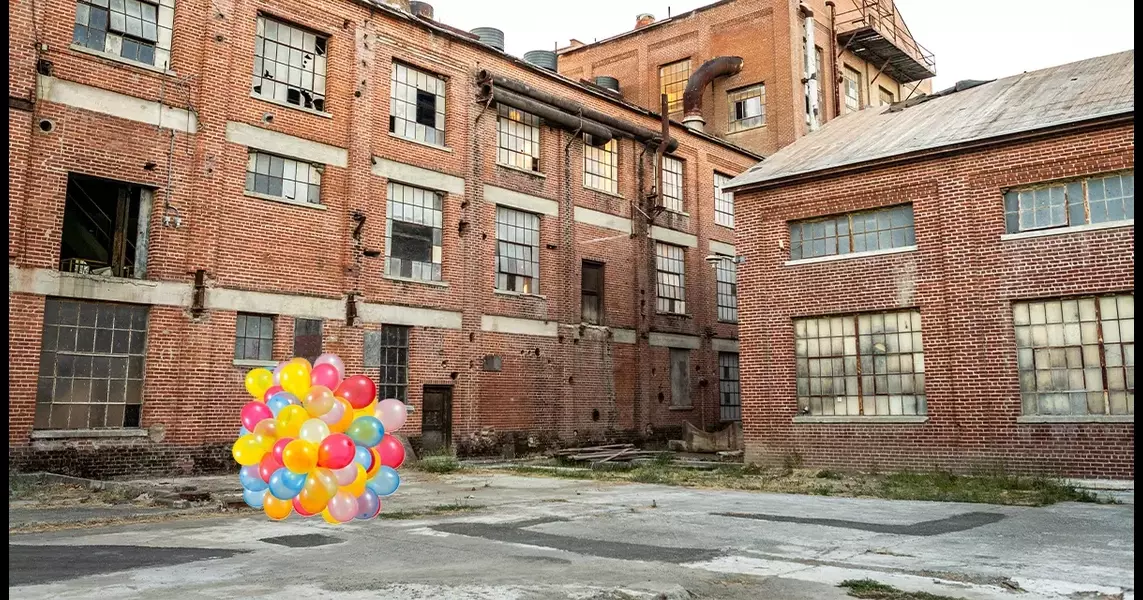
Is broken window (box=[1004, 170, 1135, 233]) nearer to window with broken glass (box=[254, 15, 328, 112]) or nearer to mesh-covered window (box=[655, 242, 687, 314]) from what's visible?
mesh-covered window (box=[655, 242, 687, 314])

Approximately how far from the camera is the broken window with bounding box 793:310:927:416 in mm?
15727

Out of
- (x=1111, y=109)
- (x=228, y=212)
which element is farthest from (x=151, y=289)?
(x=1111, y=109)

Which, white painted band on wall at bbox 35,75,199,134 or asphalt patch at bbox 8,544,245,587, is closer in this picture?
asphalt patch at bbox 8,544,245,587

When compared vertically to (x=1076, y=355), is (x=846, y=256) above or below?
above

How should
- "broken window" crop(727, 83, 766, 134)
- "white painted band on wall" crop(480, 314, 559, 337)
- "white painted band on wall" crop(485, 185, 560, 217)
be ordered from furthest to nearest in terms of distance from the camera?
"broken window" crop(727, 83, 766, 134), "white painted band on wall" crop(485, 185, 560, 217), "white painted band on wall" crop(480, 314, 559, 337)

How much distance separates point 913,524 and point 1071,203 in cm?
792

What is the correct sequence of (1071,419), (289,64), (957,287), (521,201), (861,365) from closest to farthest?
1. (1071,419)
2. (957,287)
3. (861,365)
4. (289,64)
5. (521,201)

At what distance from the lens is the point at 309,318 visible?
59.1 ft

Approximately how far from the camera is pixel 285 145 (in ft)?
→ 59.2

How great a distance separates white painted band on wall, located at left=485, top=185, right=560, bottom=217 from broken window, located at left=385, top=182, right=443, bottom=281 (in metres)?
1.65

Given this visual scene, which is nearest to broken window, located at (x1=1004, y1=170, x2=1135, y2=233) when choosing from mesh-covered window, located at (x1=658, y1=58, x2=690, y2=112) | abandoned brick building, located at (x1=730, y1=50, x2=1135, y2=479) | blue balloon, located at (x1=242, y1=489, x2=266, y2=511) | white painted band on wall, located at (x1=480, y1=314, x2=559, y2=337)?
abandoned brick building, located at (x1=730, y1=50, x2=1135, y2=479)

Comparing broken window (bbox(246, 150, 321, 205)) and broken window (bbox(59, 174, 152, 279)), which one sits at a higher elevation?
broken window (bbox(246, 150, 321, 205))

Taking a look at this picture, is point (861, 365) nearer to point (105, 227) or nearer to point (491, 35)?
point (105, 227)

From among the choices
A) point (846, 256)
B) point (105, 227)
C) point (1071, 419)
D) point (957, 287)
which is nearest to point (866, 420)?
point (957, 287)
